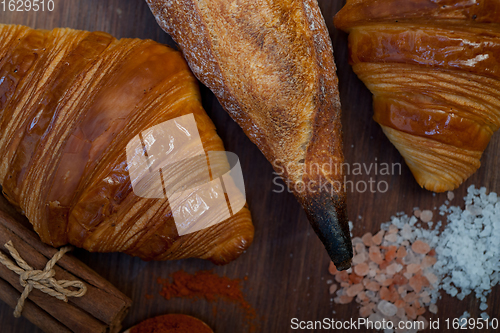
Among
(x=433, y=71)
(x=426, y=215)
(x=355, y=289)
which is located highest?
(x=433, y=71)

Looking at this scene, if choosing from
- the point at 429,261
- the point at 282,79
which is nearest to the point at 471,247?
the point at 429,261

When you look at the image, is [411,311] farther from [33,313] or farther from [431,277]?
[33,313]

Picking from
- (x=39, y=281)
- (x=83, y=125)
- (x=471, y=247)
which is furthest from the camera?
(x=471, y=247)

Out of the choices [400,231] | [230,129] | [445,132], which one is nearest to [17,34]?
[230,129]

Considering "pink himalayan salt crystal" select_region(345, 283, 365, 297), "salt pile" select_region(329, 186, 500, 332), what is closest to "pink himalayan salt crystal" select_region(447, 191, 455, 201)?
"salt pile" select_region(329, 186, 500, 332)

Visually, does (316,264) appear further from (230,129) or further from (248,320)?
(230,129)

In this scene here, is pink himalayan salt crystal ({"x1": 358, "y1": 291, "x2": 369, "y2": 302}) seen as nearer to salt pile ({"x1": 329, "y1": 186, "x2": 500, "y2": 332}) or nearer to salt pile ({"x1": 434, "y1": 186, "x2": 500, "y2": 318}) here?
salt pile ({"x1": 329, "y1": 186, "x2": 500, "y2": 332})
